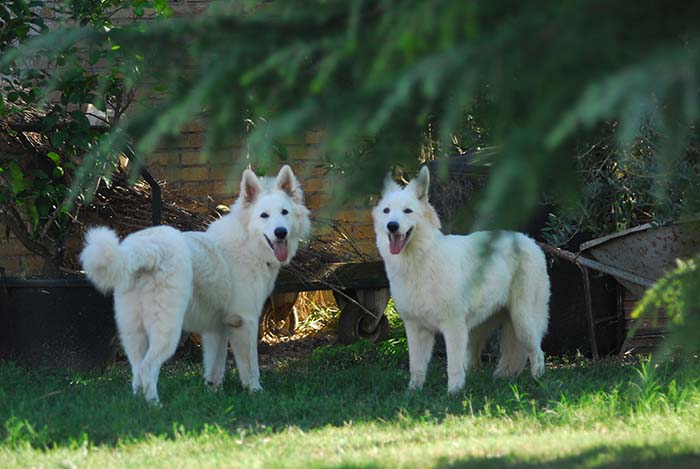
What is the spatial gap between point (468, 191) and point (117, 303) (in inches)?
114

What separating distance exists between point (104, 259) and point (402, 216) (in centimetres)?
185

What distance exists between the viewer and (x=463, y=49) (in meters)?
1.80

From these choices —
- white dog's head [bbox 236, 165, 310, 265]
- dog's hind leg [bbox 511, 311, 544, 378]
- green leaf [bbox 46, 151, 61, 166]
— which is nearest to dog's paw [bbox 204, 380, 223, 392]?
white dog's head [bbox 236, 165, 310, 265]

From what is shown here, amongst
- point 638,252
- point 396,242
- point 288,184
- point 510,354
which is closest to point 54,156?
point 288,184

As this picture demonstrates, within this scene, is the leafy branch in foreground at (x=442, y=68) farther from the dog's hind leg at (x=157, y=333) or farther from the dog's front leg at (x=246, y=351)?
the dog's front leg at (x=246, y=351)

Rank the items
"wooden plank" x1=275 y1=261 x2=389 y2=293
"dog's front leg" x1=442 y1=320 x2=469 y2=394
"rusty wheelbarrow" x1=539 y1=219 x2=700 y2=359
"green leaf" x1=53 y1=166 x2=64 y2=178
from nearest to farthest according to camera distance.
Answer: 1. "dog's front leg" x1=442 y1=320 x2=469 y2=394
2. "rusty wheelbarrow" x1=539 y1=219 x2=700 y2=359
3. "green leaf" x1=53 y1=166 x2=64 y2=178
4. "wooden plank" x1=275 y1=261 x2=389 y2=293

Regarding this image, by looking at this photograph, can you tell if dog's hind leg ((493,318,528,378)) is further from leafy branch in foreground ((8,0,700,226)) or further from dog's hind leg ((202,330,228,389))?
leafy branch in foreground ((8,0,700,226))

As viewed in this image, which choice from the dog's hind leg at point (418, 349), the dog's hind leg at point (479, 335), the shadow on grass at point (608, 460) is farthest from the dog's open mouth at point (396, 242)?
the shadow on grass at point (608, 460)

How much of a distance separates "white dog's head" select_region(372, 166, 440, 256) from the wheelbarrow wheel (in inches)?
83.0

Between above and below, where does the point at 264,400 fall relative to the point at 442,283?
below

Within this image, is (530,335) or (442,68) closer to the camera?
(442,68)

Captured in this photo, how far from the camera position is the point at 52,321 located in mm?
6484

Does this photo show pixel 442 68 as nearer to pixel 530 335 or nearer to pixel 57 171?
pixel 530 335

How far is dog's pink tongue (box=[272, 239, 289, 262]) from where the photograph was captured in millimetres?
6102
